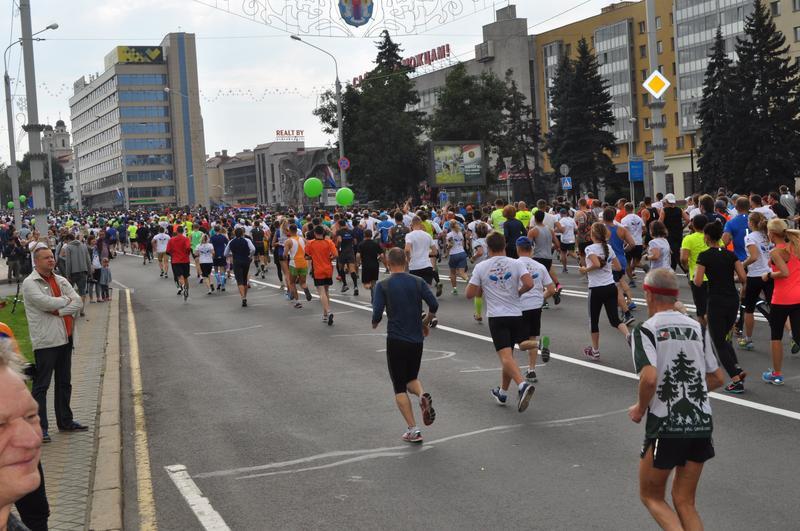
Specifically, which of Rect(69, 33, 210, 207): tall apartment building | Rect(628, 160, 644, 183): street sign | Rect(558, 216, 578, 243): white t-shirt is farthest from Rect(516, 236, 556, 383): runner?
Rect(69, 33, 210, 207): tall apartment building

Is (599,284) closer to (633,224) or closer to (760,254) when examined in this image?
(760,254)

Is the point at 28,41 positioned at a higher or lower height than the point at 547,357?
higher

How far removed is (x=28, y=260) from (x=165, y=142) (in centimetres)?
14090

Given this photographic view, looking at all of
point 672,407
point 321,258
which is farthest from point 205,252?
point 672,407

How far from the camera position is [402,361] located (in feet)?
28.7

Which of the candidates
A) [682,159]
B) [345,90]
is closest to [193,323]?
[345,90]

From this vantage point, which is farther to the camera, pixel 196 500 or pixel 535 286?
pixel 535 286

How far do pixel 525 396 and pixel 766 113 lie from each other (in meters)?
57.2

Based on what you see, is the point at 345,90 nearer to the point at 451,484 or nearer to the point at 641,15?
the point at 641,15

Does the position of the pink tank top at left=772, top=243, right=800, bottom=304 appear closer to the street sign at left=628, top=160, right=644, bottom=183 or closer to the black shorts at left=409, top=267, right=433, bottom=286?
the black shorts at left=409, top=267, right=433, bottom=286

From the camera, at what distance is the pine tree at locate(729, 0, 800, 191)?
196 ft

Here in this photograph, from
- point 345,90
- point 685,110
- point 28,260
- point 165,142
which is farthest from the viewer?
point 165,142

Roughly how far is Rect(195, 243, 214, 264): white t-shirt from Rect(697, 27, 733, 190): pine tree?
4370 cm

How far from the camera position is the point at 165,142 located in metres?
165
